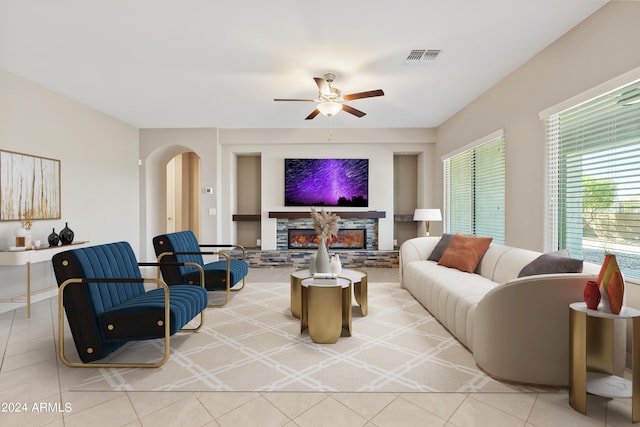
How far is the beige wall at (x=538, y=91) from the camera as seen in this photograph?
2.53 metres

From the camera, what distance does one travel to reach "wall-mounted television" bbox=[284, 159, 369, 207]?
266 inches

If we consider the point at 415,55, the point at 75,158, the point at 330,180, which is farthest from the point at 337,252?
the point at 75,158

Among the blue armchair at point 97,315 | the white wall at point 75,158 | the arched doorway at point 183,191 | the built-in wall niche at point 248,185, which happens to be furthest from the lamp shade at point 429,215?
the arched doorway at point 183,191

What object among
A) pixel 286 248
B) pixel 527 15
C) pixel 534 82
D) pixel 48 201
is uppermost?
pixel 527 15

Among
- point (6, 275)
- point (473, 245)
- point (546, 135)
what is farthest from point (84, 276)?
point (546, 135)

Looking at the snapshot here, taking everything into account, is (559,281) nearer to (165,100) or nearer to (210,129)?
(165,100)

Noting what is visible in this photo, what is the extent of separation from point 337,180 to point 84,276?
499 centimetres

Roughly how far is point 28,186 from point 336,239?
481 centimetres

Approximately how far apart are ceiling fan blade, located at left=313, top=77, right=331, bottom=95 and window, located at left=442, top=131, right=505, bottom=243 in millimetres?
2175

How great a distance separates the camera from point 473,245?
3.85 metres

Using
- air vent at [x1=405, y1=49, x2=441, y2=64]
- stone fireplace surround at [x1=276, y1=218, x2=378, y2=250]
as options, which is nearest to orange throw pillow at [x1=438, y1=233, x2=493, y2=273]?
air vent at [x1=405, y1=49, x2=441, y2=64]

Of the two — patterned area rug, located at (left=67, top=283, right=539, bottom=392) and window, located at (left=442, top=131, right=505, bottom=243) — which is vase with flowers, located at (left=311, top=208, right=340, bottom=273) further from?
window, located at (left=442, top=131, right=505, bottom=243)

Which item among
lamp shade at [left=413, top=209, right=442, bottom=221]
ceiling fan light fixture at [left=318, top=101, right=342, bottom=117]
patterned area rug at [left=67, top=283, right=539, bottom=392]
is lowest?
patterned area rug at [left=67, top=283, right=539, bottom=392]

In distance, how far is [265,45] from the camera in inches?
128
